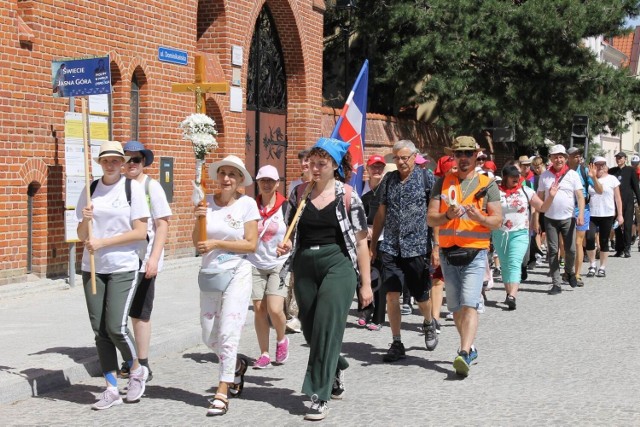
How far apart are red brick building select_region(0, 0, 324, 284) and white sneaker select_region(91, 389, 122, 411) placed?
5.72m

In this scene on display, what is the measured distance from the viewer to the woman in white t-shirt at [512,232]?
41.9 ft

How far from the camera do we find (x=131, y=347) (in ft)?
24.0

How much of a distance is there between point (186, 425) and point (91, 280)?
4.01ft

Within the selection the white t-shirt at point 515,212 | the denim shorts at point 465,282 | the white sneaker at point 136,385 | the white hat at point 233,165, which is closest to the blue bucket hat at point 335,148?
the white hat at point 233,165

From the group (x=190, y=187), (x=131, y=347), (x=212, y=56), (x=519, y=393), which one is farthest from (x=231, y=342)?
(x=212, y=56)

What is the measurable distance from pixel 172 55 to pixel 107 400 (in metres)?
9.38

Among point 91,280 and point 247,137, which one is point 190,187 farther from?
point 91,280

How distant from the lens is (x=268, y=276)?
9.06m

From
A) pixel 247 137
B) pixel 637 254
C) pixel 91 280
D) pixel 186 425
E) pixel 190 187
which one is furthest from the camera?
pixel 637 254

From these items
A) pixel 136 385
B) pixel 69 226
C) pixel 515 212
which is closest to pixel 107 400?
pixel 136 385

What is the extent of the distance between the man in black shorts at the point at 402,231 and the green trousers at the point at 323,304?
2.01m

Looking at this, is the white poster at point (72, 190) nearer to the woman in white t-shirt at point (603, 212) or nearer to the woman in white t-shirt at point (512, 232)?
the woman in white t-shirt at point (512, 232)

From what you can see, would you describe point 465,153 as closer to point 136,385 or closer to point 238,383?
point 238,383

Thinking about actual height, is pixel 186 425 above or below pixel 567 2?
below
